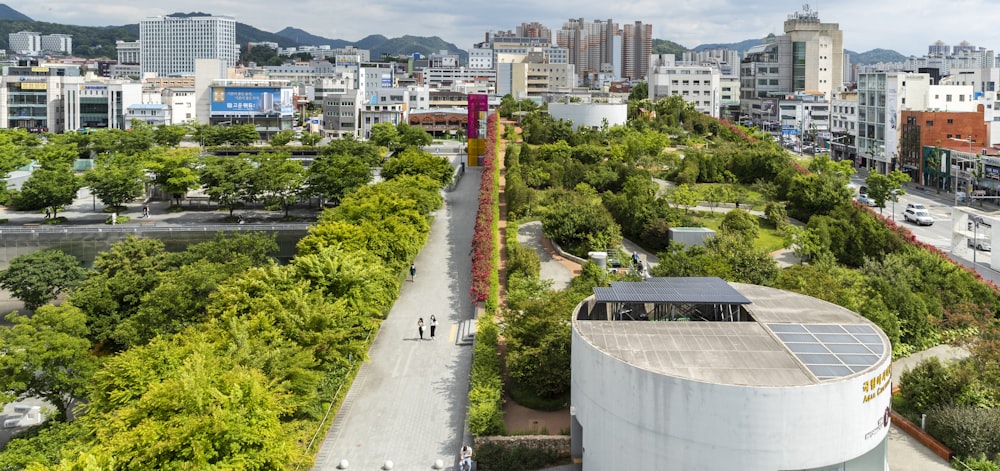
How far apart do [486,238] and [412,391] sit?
9081 millimetres

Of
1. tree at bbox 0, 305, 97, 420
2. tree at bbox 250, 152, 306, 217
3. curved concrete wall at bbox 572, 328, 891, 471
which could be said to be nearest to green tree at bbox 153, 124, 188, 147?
tree at bbox 250, 152, 306, 217

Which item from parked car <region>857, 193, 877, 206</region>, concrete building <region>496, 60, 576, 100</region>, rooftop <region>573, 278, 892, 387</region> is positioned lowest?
rooftop <region>573, 278, 892, 387</region>

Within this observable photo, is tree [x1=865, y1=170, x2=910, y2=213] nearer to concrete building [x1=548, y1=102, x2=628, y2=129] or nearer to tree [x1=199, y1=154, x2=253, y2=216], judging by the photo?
concrete building [x1=548, y1=102, x2=628, y2=129]

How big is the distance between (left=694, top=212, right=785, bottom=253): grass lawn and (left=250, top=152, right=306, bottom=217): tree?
71.7 feet

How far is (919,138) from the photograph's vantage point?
53406mm

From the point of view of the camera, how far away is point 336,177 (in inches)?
1732

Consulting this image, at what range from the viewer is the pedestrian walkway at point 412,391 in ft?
54.5

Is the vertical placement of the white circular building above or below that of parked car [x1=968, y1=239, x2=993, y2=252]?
below

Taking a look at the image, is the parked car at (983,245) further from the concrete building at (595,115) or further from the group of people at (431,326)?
the concrete building at (595,115)

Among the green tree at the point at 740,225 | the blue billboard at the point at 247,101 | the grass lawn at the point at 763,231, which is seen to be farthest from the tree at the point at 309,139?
the green tree at the point at 740,225

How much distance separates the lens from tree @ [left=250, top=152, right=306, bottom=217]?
1738 inches

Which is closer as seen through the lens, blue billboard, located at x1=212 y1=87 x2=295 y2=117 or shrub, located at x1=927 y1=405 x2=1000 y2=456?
shrub, located at x1=927 y1=405 x2=1000 y2=456

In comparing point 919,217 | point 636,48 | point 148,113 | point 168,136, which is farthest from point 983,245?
point 636,48

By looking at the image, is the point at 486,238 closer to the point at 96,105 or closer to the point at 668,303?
the point at 668,303
